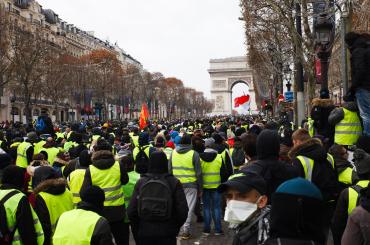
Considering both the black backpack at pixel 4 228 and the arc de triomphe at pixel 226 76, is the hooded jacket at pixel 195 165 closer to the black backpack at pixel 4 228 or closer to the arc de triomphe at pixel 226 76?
the black backpack at pixel 4 228

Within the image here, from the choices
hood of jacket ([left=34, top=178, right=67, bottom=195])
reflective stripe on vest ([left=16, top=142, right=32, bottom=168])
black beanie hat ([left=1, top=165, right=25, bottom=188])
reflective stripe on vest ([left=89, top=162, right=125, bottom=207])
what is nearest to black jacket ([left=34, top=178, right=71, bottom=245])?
hood of jacket ([left=34, top=178, right=67, bottom=195])

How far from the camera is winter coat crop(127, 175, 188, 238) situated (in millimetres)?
5816

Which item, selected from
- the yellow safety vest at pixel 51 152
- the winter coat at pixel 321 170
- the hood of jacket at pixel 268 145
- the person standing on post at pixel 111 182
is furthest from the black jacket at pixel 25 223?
the yellow safety vest at pixel 51 152

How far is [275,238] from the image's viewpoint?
301cm

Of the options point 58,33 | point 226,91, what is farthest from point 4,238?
point 226,91

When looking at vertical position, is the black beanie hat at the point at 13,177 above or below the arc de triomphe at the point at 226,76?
below

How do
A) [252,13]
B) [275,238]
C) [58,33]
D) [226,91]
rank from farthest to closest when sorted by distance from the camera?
1. [226,91]
2. [58,33]
3. [252,13]
4. [275,238]

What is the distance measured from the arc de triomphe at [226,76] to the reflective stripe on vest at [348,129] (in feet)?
372

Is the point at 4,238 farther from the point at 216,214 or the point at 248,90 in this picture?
the point at 248,90

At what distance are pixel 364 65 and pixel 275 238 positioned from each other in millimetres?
4976

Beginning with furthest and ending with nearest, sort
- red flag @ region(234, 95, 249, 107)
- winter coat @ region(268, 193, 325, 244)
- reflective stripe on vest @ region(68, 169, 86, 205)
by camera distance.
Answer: red flag @ region(234, 95, 249, 107) → reflective stripe on vest @ region(68, 169, 86, 205) → winter coat @ region(268, 193, 325, 244)

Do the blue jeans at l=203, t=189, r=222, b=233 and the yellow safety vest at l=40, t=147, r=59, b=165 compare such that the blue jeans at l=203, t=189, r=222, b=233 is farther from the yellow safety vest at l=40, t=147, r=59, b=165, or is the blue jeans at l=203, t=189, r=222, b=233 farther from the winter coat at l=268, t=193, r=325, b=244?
the winter coat at l=268, t=193, r=325, b=244

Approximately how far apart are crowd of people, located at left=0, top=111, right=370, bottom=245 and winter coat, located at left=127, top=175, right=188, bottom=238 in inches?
0.4

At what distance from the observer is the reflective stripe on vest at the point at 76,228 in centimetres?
451
